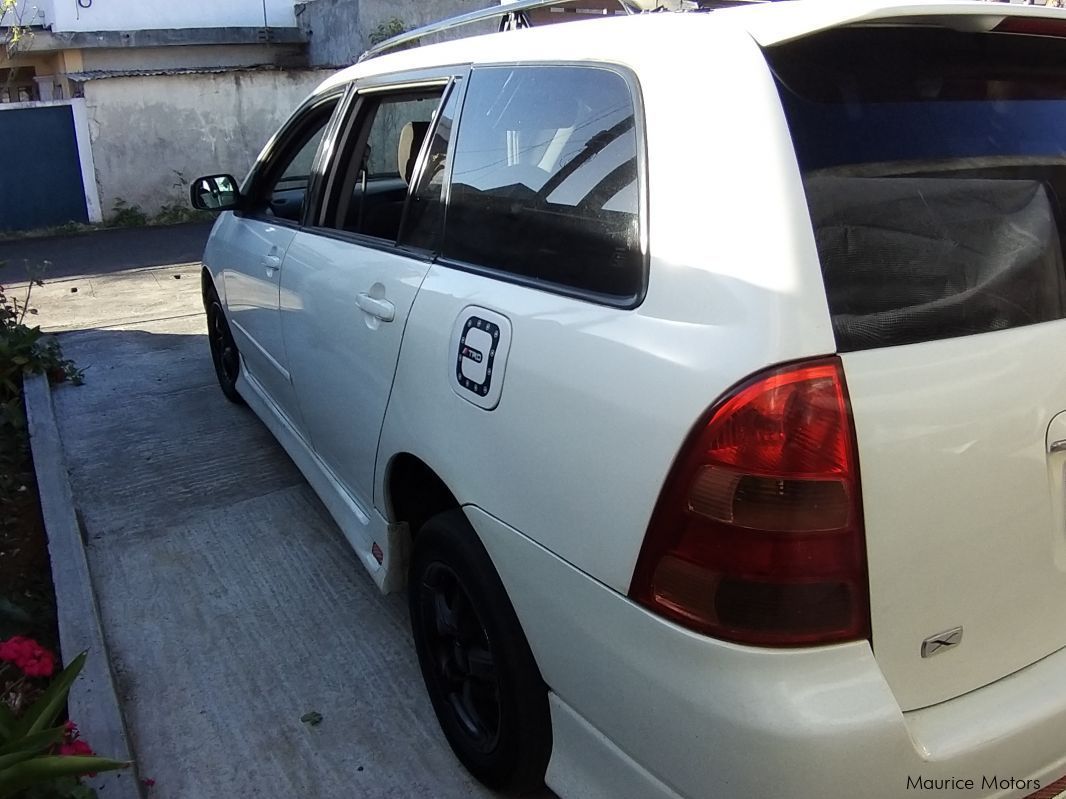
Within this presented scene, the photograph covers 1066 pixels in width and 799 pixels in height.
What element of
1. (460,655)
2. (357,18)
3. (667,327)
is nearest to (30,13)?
(357,18)

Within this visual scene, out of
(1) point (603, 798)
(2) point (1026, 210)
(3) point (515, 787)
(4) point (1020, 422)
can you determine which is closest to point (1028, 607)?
(4) point (1020, 422)

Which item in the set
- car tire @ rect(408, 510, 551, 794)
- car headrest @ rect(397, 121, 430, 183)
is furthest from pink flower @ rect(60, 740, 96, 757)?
car headrest @ rect(397, 121, 430, 183)

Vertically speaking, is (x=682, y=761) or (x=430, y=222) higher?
(x=430, y=222)

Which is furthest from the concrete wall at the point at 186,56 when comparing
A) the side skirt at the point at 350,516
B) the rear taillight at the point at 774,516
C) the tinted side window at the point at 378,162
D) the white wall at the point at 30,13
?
the rear taillight at the point at 774,516

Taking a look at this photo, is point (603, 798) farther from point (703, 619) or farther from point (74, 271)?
point (74, 271)

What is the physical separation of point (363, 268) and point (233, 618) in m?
1.41

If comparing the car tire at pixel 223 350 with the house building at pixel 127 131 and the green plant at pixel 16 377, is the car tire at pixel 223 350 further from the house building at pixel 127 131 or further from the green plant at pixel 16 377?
the house building at pixel 127 131

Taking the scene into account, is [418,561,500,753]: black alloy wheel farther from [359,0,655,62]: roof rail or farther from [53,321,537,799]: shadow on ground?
A: [359,0,655,62]: roof rail

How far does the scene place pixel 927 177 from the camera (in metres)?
1.70

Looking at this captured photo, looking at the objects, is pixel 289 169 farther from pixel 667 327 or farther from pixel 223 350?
pixel 667 327

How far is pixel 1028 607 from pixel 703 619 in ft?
2.07

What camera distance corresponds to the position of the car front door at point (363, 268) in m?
2.57

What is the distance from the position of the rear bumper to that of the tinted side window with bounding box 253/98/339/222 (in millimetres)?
2589

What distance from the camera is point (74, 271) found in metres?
10.6
